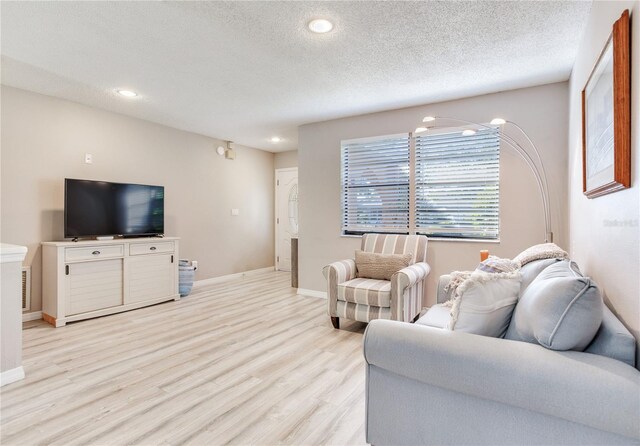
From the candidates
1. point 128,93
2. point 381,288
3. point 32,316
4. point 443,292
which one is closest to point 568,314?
point 443,292

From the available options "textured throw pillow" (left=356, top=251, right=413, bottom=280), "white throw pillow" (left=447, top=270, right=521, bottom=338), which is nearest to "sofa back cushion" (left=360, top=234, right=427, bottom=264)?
"textured throw pillow" (left=356, top=251, right=413, bottom=280)

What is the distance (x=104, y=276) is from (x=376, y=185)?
3.37 metres

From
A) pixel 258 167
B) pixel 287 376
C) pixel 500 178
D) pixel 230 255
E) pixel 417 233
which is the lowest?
pixel 287 376

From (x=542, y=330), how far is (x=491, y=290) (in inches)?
11.9

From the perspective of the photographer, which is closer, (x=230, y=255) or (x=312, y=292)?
(x=312, y=292)

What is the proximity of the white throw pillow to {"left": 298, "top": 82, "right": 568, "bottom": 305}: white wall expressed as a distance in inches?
89.6

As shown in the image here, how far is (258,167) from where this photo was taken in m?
6.64

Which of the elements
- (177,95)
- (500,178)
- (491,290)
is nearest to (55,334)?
(177,95)

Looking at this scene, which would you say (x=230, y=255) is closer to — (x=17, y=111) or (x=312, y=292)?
(x=312, y=292)

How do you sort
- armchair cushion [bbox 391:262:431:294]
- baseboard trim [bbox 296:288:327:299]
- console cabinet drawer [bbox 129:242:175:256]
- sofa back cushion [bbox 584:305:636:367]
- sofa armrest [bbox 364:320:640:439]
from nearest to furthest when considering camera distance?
1. sofa armrest [bbox 364:320:640:439]
2. sofa back cushion [bbox 584:305:636:367]
3. armchair cushion [bbox 391:262:431:294]
4. console cabinet drawer [bbox 129:242:175:256]
5. baseboard trim [bbox 296:288:327:299]

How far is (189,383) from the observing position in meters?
2.29

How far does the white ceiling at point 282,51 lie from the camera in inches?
86.6

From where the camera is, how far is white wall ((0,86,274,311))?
360cm

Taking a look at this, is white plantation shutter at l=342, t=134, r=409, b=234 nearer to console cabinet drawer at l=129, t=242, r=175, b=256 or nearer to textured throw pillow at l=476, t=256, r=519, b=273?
textured throw pillow at l=476, t=256, r=519, b=273
